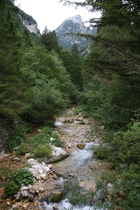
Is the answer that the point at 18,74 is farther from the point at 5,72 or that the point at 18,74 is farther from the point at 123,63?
the point at 123,63

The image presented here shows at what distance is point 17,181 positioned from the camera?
596 centimetres

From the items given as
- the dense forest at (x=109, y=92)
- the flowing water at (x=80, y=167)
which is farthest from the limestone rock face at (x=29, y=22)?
the flowing water at (x=80, y=167)

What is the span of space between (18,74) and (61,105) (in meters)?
6.66

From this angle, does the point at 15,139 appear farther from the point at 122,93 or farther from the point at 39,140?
the point at 122,93

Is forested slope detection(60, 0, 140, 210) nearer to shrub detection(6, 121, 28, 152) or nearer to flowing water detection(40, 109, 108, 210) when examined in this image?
flowing water detection(40, 109, 108, 210)

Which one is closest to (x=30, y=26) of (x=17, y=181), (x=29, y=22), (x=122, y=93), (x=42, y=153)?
(x=29, y=22)

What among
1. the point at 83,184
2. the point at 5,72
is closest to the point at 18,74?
the point at 5,72

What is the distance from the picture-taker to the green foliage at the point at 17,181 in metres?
5.52

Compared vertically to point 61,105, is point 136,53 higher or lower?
higher

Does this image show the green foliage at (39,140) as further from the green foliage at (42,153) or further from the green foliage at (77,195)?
the green foliage at (77,195)

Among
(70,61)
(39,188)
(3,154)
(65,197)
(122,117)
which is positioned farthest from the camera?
(70,61)

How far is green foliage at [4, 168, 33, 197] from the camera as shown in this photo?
552 cm

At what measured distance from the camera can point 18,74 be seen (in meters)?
9.08

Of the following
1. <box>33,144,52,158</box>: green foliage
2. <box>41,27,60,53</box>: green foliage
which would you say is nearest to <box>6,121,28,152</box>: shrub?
<box>33,144,52,158</box>: green foliage
